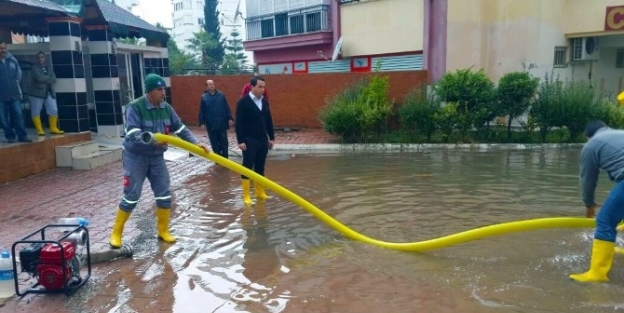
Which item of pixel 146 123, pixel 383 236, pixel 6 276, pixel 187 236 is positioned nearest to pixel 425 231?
pixel 383 236

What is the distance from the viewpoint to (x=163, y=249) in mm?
5957

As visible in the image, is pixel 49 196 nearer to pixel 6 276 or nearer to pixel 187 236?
pixel 187 236

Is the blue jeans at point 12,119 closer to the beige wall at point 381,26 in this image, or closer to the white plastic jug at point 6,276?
the white plastic jug at point 6,276

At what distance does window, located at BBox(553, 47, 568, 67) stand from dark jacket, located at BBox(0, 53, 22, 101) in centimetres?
1578

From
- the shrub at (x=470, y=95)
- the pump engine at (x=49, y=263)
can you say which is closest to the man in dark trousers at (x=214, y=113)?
the shrub at (x=470, y=95)

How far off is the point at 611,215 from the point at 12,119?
33.6ft

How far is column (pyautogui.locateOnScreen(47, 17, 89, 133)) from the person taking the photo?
38.1ft

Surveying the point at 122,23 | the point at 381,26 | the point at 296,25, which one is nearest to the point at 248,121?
the point at 122,23

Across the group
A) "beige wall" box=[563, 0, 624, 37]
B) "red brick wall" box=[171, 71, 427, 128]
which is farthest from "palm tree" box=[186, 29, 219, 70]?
"beige wall" box=[563, 0, 624, 37]

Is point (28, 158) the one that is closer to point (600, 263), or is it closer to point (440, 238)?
point (440, 238)

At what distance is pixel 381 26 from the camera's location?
19.8 m

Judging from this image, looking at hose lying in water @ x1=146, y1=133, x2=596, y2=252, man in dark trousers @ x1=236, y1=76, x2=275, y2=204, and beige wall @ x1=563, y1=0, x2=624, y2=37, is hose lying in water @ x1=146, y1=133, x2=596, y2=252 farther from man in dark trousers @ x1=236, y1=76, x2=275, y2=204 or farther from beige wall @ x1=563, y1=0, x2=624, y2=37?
beige wall @ x1=563, y1=0, x2=624, y2=37

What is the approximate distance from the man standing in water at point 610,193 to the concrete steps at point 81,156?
9441mm

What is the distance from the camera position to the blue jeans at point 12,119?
33.0ft
